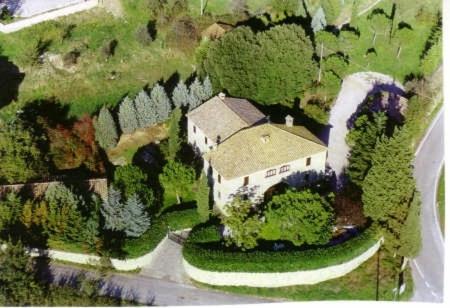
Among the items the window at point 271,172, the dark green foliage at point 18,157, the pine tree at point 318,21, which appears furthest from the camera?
the pine tree at point 318,21

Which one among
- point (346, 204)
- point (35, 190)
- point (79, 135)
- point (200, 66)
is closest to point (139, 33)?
point (200, 66)

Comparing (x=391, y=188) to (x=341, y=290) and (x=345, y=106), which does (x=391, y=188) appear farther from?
(x=345, y=106)

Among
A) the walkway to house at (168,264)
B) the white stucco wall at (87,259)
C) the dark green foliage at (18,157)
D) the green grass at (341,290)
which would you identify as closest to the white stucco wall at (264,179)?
the walkway to house at (168,264)

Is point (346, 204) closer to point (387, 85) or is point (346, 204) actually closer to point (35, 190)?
point (387, 85)

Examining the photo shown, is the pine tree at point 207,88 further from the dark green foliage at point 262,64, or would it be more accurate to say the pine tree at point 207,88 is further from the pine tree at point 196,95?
the dark green foliage at point 262,64

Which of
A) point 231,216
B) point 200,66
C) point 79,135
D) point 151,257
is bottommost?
point 151,257

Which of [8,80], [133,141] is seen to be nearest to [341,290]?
[133,141]

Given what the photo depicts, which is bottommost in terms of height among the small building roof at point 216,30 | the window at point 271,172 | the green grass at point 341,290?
the green grass at point 341,290
